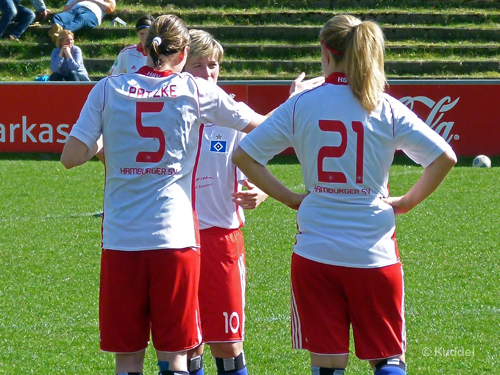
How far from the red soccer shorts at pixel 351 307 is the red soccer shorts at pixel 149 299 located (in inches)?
18.6

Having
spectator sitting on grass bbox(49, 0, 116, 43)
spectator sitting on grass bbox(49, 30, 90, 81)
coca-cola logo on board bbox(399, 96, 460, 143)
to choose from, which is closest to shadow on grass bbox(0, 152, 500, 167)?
coca-cola logo on board bbox(399, 96, 460, 143)

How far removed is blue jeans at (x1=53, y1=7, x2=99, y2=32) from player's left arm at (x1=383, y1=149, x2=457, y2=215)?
16.7 m

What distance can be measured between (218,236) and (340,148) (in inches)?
42.0

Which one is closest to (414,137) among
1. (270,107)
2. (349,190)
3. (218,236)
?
(349,190)

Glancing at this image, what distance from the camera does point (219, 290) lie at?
3676 mm

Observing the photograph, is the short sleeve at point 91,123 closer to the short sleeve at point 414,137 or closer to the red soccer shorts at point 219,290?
the red soccer shorts at point 219,290

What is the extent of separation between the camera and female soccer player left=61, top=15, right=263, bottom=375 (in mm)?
3062

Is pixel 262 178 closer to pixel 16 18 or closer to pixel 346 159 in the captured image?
pixel 346 159

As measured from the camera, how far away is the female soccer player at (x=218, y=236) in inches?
144

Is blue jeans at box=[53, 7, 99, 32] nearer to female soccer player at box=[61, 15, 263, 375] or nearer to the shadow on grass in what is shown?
the shadow on grass

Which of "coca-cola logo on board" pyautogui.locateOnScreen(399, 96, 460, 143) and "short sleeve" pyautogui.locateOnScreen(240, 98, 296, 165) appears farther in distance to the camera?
"coca-cola logo on board" pyautogui.locateOnScreen(399, 96, 460, 143)

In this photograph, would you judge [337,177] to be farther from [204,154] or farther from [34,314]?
[34,314]

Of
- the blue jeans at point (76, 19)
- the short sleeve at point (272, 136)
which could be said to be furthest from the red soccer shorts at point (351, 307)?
the blue jeans at point (76, 19)

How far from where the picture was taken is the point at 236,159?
121 inches
